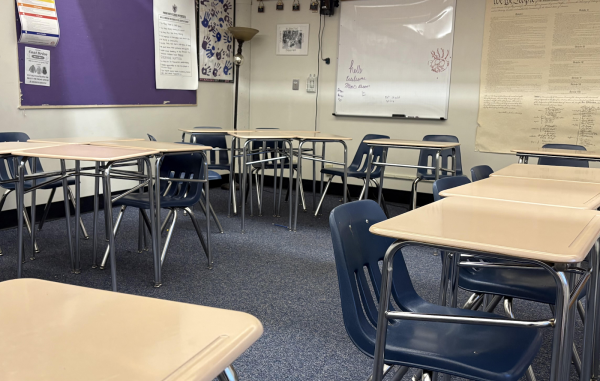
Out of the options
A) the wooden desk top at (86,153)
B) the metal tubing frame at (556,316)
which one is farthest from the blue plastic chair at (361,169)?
the metal tubing frame at (556,316)

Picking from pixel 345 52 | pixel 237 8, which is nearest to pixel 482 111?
pixel 345 52

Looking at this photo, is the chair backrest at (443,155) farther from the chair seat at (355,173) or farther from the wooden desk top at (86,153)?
the wooden desk top at (86,153)

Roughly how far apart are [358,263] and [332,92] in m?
5.01

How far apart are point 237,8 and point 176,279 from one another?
441 centimetres

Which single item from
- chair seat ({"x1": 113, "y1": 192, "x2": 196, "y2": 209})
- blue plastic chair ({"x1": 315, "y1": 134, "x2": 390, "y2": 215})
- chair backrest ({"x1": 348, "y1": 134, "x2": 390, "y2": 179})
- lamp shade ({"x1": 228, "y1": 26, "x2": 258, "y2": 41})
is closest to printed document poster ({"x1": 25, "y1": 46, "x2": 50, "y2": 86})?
chair seat ({"x1": 113, "y1": 192, "x2": 196, "y2": 209})

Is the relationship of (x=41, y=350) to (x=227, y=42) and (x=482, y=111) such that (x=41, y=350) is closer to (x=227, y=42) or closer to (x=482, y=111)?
(x=482, y=111)

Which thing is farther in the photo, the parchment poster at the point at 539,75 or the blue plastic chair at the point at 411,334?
the parchment poster at the point at 539,75

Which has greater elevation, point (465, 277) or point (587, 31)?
point (587, 31)

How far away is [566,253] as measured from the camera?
1.05 meters

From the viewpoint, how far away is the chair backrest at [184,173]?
10.6 ft

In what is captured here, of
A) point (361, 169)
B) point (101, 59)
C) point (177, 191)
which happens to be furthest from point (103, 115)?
point (361, 169)

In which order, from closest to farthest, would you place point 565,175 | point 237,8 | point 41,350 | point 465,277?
point 41,350
point 465,277
point 565,175
point 237,8

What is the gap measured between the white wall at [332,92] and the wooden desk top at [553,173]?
96.5 inches

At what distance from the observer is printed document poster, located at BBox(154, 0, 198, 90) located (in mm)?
5324
